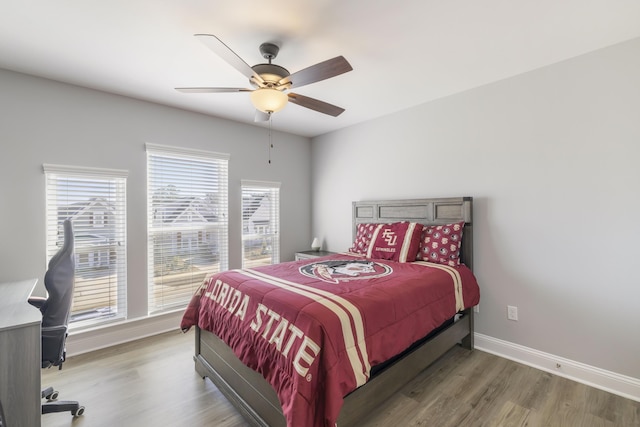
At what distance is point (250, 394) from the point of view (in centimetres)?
173

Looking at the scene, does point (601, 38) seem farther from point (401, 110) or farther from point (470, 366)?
point (470, 366)

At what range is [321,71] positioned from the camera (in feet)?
5.90

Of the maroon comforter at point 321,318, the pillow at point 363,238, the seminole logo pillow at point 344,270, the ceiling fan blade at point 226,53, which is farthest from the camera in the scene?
the pillow at point 363,238

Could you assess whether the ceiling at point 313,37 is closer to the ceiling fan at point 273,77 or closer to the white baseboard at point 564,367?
the ceiling fan at point 273,77

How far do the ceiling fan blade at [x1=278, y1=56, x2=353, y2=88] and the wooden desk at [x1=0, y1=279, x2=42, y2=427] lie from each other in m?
2.04

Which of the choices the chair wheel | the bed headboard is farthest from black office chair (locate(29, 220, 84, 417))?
the bed headboard

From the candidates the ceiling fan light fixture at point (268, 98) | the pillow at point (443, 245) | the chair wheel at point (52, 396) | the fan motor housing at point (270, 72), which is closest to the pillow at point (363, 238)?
the pillow at point (443, 245)

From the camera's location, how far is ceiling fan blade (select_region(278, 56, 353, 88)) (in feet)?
5.53

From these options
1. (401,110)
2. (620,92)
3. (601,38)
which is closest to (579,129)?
(620,92)

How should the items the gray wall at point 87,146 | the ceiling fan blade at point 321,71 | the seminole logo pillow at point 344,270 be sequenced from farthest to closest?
1. the gray wall at point 87,146
2. the seminole logo pillow at point 344,270
3. the ceiling fan blade at point 321,71

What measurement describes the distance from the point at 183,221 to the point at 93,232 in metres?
0.85

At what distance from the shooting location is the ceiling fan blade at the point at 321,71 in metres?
1.69

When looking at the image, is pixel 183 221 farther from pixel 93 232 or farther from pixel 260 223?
pixel 260 223

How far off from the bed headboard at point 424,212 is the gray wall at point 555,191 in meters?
0.11
